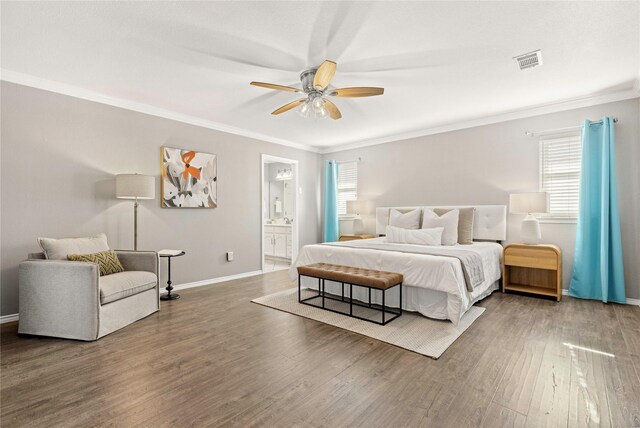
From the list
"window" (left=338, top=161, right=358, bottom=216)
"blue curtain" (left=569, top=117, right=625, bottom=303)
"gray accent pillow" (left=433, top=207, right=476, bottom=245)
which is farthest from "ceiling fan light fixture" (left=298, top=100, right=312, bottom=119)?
"blue curtain" (left=569, top=117, right=625, bottom=303)

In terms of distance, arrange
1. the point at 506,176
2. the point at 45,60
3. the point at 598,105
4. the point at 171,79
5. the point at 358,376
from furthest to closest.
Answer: the point at 506,176, the point at 598,105, the point at 171,79, the point at 45,60, the point at 358,376

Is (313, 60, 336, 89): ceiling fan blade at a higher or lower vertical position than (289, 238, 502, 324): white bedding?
higher

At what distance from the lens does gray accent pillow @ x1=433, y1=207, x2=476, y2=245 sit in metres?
4.62

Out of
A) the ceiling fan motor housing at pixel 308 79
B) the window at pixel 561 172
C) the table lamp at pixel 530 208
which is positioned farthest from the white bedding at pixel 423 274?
the ceiling fan motor housing at pixel 308 79

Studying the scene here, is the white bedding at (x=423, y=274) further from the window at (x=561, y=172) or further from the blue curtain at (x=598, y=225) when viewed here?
the window at (x=561, y=172)

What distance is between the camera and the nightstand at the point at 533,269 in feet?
12.9

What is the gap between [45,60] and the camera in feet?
9.70

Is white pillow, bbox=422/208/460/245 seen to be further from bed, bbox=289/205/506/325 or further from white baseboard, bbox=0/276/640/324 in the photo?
white baseboard, bbox=0/276/640/324

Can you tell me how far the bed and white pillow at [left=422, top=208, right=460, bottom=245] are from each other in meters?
0.44

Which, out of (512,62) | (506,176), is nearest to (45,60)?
(512,62)

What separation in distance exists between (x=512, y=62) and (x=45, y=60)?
442cm

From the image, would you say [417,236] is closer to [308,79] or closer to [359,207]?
[359,207]

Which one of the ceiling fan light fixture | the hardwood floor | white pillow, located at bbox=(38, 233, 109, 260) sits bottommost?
the hardwood floor

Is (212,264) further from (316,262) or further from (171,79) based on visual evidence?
(171,79)
